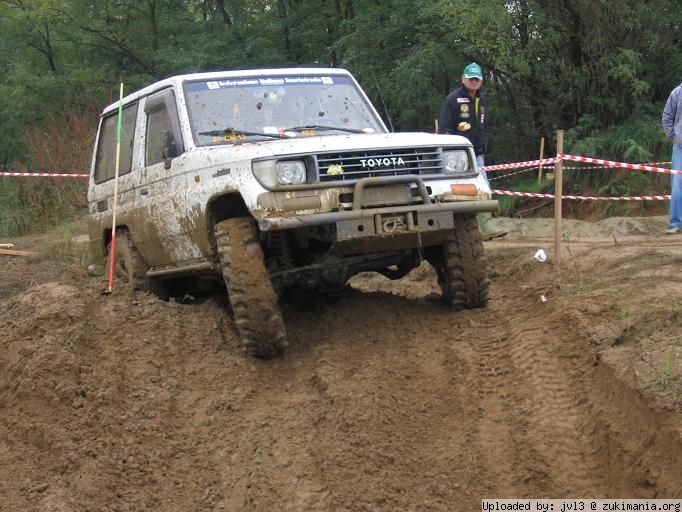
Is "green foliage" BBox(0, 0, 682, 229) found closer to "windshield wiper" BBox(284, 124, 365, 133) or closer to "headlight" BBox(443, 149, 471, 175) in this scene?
"windshield wiper" BBox(284, 124, 365, 133)

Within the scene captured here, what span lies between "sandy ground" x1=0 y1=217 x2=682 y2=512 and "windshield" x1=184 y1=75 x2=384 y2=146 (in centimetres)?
144

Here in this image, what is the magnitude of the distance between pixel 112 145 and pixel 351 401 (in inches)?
168

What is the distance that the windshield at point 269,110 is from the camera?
23.1 ft

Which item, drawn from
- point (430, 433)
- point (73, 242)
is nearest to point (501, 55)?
point (73, 242)

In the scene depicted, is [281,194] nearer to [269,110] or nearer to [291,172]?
[291,172]

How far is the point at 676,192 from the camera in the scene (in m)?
10.5

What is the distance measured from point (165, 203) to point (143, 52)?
2457 cm

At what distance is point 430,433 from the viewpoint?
17.2 ft

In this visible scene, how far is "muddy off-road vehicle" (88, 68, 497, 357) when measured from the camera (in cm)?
615

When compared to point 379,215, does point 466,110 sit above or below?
above

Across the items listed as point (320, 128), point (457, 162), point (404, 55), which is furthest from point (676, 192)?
point (404, 55)

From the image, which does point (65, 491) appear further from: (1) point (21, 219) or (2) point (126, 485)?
(1) point (21, 219)

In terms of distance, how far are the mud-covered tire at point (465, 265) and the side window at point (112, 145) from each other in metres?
2.99

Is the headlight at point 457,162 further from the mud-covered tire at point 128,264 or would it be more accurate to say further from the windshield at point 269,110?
the mud-covered tire at point 128,264
